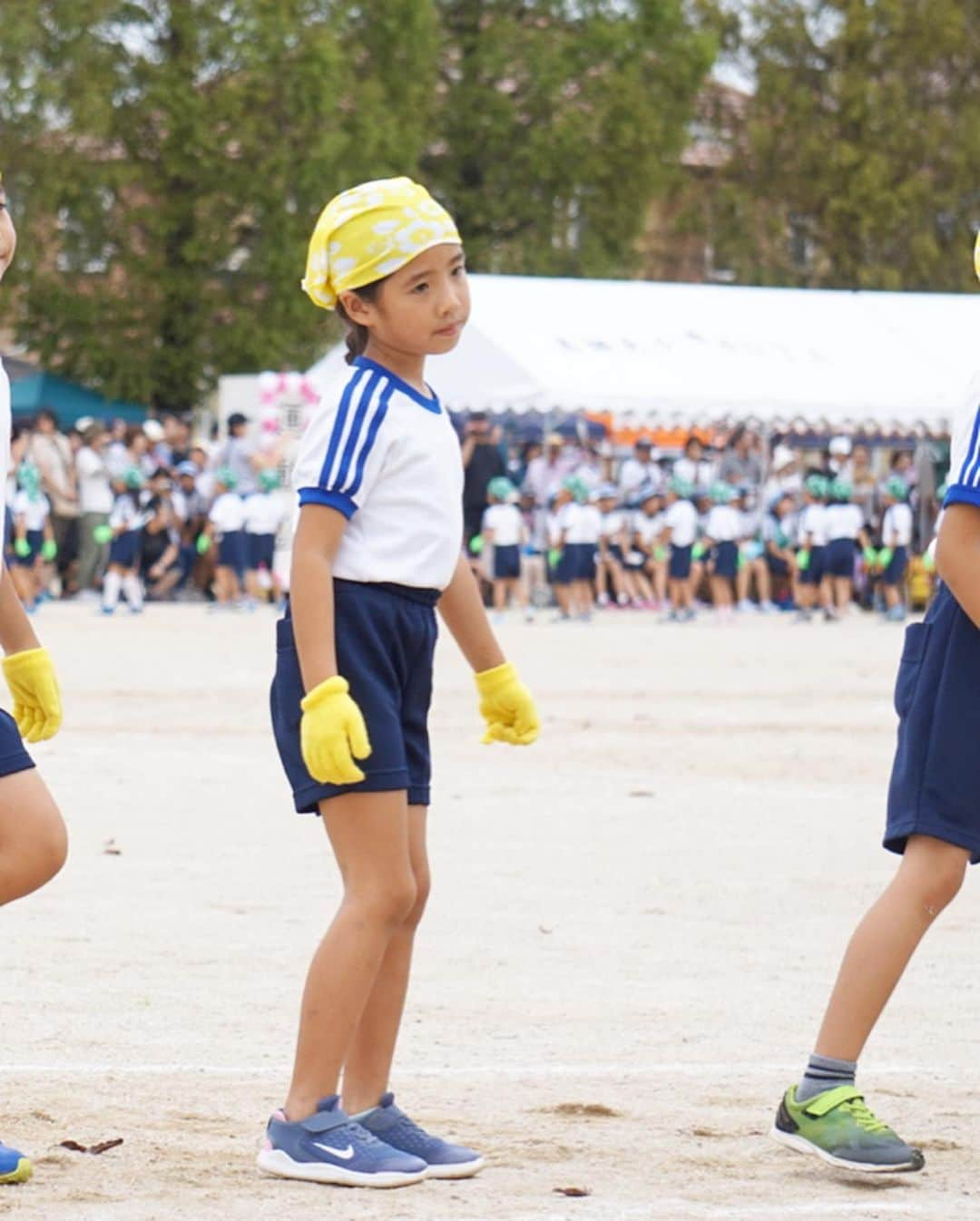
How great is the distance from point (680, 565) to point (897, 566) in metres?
2.56

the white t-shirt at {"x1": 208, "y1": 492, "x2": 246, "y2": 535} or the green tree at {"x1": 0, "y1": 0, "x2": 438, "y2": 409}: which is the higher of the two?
the green tree at {"x1": 0, "y1": 0, "x2": 438, "y2": 409}

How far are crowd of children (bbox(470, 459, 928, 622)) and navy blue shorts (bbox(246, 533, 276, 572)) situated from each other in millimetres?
2038

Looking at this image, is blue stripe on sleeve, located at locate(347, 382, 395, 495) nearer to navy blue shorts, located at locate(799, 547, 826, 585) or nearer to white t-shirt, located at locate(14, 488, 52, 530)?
white t-shirt, located at locate(14, 488, 52, 530)

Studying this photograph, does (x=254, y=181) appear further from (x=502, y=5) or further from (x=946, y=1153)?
(x=946, y=1153)

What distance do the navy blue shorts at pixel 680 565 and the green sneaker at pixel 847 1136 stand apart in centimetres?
2230

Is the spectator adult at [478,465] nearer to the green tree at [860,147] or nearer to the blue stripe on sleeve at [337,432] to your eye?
the blue stripe on sleeve at [337,432]

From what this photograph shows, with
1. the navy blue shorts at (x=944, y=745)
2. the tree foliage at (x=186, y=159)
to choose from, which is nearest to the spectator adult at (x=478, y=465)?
the tree foliage at (x=186, y=159)

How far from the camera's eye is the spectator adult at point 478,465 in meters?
26.7

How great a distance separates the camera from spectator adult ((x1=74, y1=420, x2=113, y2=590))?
27000mm

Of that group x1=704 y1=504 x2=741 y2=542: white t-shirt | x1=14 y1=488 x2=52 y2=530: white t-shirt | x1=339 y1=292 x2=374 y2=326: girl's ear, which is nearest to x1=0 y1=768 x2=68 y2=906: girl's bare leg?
x1=339 y1=292 x2=374 y2=326: girl's ear

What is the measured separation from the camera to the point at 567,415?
1212 inches

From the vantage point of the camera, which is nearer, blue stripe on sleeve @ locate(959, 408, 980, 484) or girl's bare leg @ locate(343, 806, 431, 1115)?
blue stripe on sleeve @ locate(959, 408, 980, 484)

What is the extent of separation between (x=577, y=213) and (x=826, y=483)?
22.8 m

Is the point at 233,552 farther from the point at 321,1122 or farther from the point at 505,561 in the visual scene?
the point at 321,1122
